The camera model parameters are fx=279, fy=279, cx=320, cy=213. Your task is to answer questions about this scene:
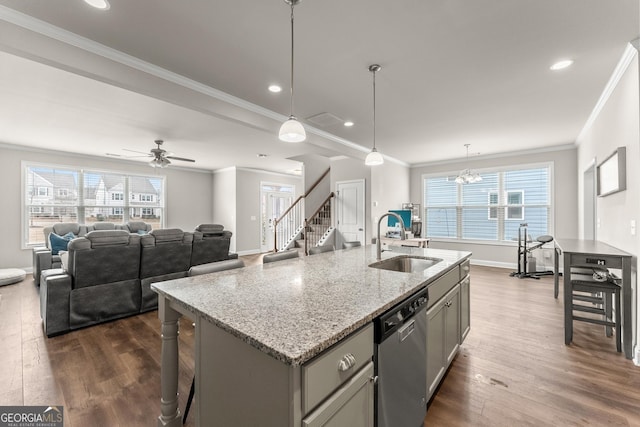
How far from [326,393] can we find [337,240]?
18.5ft

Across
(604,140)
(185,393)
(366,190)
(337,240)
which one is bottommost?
(185,393)

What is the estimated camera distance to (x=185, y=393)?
2.01 m

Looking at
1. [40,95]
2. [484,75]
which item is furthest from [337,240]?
[40,95]

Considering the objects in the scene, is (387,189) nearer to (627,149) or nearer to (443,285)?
(627,149)

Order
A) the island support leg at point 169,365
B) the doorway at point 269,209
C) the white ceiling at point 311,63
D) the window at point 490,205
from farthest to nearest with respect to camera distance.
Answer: the doorway at point 269,209 → the window at point 490,205 → the white ceiling at point 311,63 → the island support leg at point 169,365

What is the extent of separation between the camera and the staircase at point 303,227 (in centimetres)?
699

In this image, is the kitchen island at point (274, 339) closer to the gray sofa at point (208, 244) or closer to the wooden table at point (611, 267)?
the wooden table at point (611, 267)

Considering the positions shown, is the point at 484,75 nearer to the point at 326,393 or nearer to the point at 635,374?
the point at 635,374

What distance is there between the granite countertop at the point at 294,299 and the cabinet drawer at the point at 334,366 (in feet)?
0.14

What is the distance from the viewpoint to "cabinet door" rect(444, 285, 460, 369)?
6.74 ft

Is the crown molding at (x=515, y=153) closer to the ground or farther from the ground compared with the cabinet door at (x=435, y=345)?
farther from the ground

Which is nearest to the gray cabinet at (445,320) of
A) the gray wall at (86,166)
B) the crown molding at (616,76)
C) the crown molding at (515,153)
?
the crown molding at (616,76)

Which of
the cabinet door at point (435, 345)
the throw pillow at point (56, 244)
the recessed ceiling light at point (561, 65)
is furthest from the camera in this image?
the throw pillow at point (56, 244)

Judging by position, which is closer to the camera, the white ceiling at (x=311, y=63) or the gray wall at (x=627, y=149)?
the white ceiling at (x=311, y=63)
